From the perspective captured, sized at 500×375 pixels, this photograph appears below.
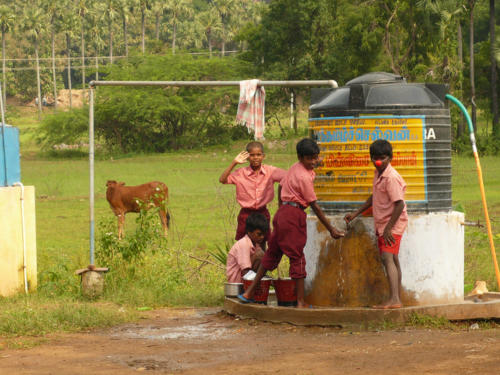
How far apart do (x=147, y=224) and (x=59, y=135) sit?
3401 centimetres

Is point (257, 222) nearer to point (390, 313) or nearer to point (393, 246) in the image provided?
point (393, 246)

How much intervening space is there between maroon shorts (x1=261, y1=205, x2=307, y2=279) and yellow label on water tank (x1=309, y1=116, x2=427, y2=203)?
0.41 meters

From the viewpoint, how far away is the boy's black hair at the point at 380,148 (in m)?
6.28

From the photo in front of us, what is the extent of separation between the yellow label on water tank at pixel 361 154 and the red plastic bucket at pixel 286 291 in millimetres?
714

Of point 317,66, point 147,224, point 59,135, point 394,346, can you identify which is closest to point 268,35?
point 317,66

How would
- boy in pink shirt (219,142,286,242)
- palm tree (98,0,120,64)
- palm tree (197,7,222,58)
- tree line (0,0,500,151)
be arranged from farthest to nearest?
palm tree (197,7,222,58), palm tree (98,0,120,64), tree line (0,0,500,151), boy in pink shirt (219,142,286,242)

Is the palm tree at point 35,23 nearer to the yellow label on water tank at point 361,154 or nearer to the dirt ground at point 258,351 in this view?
the yellow label on water tank at point 361,154

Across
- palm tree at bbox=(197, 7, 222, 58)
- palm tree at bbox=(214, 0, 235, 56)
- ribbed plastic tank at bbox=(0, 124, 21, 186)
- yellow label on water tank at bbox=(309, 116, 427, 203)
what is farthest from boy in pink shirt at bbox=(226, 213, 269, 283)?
palm tree at bbox=(214, 0, 235, 56)

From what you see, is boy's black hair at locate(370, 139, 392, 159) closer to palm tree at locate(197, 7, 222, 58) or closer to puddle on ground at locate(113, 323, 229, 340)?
puddle on ground at locate(113, 323, 229, 340)

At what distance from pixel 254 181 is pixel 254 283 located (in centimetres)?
88

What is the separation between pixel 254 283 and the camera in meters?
6.82

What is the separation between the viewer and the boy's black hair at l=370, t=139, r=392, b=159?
6277mm

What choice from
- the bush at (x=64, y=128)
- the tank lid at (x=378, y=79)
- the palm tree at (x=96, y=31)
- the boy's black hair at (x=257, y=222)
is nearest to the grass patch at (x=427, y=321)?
the boy's black hair at (x=257, y=222)

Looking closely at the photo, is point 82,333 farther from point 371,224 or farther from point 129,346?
→ point 371,224
